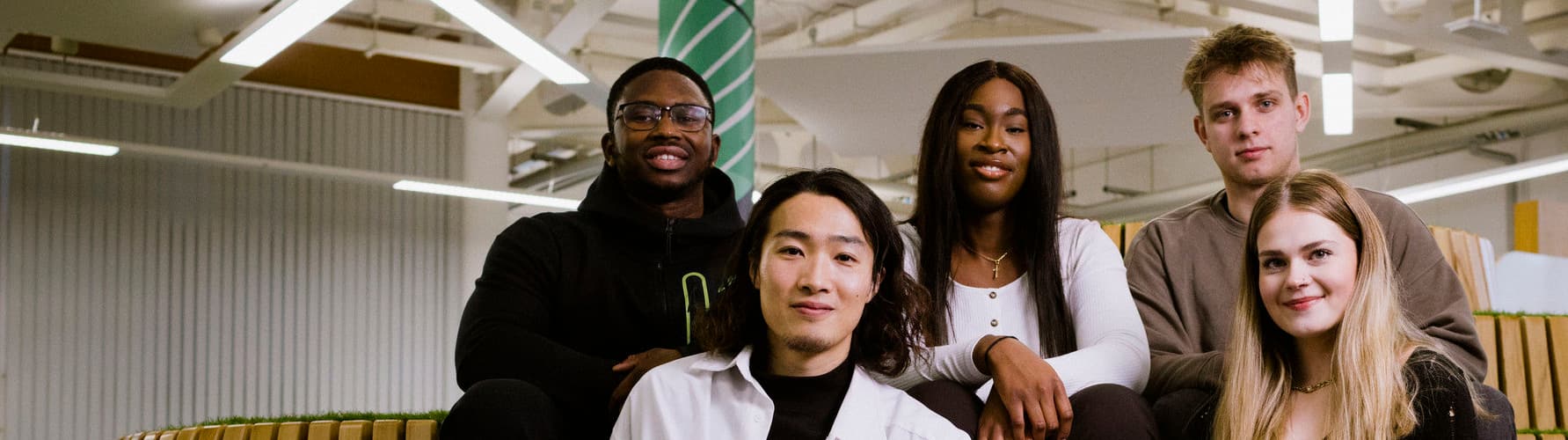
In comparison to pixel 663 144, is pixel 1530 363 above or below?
below

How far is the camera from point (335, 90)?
11.2 meters

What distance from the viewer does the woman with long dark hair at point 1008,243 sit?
2398 mm

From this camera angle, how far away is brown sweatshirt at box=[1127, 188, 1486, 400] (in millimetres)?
2479

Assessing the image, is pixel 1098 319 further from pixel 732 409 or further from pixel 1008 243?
pixel 732 409

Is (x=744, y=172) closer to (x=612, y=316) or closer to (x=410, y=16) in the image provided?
(x=612, y=316)

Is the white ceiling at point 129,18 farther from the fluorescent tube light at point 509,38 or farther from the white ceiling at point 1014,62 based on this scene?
the white ceiling at point 1014,62

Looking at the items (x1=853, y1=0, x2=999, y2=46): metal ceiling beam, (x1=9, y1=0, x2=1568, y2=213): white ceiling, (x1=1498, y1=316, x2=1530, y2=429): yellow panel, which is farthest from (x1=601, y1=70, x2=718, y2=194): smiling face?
(x1=853, y1=0, x2=999, y2=46): metal ceiling beam

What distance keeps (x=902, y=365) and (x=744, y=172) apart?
374cm

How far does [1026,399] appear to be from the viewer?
197cm

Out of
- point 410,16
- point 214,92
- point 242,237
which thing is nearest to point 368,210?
point 242,237

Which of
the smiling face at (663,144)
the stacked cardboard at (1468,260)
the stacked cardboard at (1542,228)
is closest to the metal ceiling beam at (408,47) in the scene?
the stacked cardboard at (1542,228)

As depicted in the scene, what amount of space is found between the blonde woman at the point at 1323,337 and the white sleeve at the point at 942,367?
0.47 m

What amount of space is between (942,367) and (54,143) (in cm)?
797

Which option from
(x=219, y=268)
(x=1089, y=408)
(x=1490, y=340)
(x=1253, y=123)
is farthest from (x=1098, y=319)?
(x=219, y=268)
